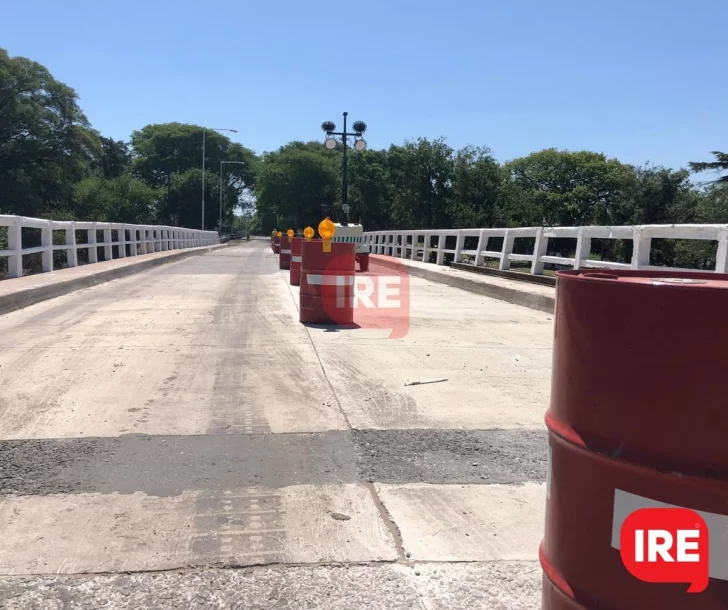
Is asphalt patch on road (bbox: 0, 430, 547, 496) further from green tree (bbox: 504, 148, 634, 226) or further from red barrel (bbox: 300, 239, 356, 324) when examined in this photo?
green tree (bbox: 504, 148, 634, 226)

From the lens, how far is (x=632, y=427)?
1708 millimetres

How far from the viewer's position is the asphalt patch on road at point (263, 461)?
379 centimetres

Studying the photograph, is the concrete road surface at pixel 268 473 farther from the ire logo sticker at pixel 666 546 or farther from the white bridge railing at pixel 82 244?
the white bridge railing at pixel 82 244

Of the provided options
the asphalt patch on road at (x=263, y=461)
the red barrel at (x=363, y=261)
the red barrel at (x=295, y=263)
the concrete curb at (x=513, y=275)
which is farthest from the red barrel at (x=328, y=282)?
the red barrel at (x=363, y=261)

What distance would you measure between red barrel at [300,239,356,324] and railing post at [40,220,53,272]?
24.0ft

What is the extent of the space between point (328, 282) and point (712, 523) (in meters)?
7.54

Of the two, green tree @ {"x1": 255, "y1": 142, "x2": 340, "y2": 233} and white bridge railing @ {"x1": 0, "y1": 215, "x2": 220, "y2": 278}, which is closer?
white bridge railing @ {"x1": 0, "y1": 215, "x2": 220, "y2": 278}

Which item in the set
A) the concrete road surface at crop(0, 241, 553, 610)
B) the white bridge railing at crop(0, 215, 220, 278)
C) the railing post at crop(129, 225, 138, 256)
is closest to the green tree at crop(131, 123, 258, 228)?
the white bridge railing at crop(0, 215, 220, 278)

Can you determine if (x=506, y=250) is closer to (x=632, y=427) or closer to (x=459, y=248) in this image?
(x=459, y=248)

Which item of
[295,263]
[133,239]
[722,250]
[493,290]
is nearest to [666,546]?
[722,250]

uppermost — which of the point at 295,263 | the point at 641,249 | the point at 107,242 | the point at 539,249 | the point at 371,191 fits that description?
the point at 371,191

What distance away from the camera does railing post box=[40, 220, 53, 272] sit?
13750 mm

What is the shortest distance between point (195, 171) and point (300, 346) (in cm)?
7454

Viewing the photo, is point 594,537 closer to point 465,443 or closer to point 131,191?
point 465,443
